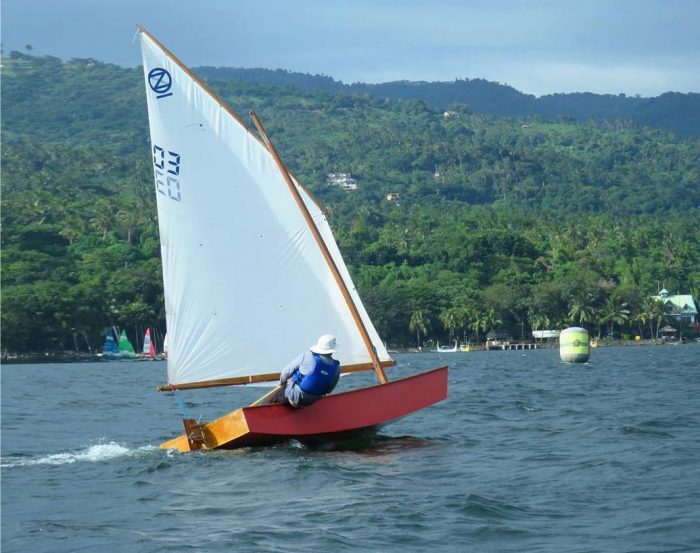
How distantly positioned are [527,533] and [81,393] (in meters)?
43.2

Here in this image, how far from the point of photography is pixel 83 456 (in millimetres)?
28312

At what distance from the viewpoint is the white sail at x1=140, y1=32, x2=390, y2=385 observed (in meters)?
27.3

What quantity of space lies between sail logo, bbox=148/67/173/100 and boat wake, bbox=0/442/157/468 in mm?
8141

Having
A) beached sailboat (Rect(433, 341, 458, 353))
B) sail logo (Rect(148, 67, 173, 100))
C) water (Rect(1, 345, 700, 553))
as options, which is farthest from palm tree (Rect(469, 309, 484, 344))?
sail logo (Rect(148, 67, 173, 100))

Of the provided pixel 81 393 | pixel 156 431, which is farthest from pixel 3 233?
pixel 156 431

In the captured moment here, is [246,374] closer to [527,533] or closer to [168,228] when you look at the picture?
[168,228]

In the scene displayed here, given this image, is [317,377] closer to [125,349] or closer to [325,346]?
[325,346]

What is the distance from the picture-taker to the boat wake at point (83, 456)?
89.6 feet

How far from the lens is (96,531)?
19.0 m

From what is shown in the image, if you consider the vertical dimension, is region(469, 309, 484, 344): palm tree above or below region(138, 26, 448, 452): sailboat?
below

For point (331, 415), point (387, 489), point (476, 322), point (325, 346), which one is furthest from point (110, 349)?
point (387, 489)

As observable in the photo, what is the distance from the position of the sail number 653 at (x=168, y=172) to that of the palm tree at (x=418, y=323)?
496 ft

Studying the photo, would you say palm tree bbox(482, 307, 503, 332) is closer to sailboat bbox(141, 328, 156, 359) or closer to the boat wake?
sailboat bbox(141, 328, 156, 359)

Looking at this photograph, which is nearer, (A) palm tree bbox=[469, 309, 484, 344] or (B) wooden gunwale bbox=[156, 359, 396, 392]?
(B) wooden gunwale bbox=[156, 359, 396, 392]
